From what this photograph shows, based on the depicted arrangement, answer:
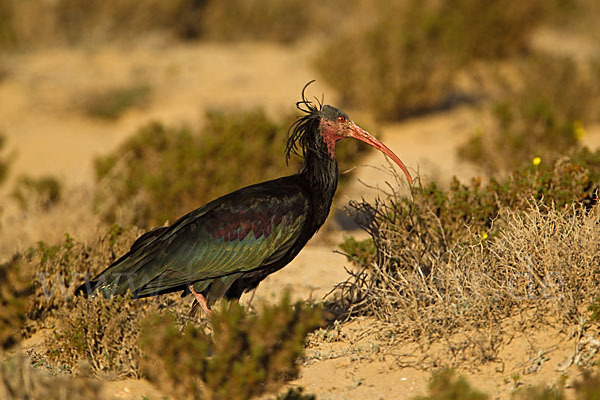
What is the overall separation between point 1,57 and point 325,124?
1603cm

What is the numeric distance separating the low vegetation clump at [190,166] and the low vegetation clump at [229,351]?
512 cm

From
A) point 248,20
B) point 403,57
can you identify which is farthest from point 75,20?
point 403,57

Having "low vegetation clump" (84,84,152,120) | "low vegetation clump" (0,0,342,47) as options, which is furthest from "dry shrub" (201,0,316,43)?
"low vegetation clump" (84,84,152,120)

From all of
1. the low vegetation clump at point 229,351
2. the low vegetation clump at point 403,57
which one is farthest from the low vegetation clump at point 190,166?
the low vegetation clump at point 229,351

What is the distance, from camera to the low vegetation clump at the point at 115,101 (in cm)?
1628

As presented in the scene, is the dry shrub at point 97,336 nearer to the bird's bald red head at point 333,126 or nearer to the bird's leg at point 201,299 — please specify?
the bird's leg at point 201,299

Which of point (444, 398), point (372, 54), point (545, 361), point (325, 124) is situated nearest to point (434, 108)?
point (372, 54)

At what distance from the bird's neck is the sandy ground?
0.24 metres

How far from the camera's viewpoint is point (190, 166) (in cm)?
956

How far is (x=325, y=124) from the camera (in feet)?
18.1

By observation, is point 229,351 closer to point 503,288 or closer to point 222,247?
point 222,247

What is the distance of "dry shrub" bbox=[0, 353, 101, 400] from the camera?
11.4 feet

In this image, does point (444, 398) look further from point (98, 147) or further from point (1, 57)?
point (1, 57)

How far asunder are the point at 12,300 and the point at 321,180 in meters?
2.54
